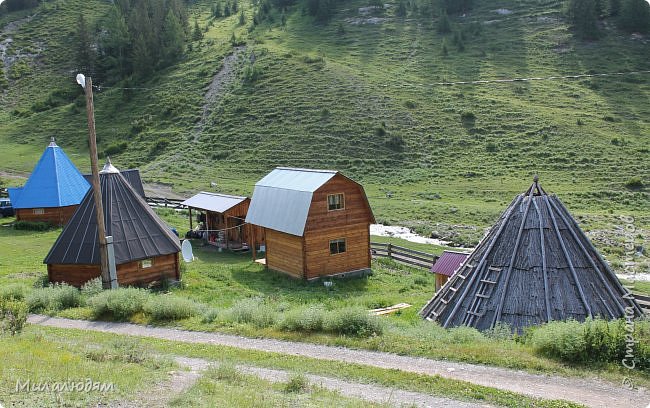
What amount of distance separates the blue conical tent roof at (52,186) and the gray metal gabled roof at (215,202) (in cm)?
932

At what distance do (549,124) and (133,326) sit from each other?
55.3m

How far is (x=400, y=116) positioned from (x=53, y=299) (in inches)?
2067

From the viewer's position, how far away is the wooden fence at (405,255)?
102ft

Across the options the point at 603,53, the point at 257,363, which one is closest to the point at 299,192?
the point at 257,363

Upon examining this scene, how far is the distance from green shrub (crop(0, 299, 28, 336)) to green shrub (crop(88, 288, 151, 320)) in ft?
6.74

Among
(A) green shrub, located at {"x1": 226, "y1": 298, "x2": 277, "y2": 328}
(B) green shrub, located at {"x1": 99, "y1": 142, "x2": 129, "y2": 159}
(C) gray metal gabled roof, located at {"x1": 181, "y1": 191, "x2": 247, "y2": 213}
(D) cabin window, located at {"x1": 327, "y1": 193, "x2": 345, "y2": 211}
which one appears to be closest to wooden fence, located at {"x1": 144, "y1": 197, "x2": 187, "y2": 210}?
(C) gray metal gabled roof, located at {"x1": 181, "y1": 191, "x2": 247, "y2": 213}

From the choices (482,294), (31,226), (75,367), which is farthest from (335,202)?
(31,226)

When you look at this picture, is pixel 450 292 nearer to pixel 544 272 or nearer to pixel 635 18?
pixel 544 272

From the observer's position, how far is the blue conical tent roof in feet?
135

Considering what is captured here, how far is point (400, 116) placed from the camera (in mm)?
66625

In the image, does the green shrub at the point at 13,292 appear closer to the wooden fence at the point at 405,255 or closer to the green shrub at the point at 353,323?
the green shrub at the point at 353,323

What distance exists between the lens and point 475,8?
102 m

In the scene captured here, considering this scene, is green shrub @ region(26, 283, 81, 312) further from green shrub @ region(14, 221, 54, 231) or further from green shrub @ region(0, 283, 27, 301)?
green shrub @ region(14, 221, 54, 231)

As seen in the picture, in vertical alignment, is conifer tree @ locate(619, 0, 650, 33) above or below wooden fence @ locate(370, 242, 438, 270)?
above
